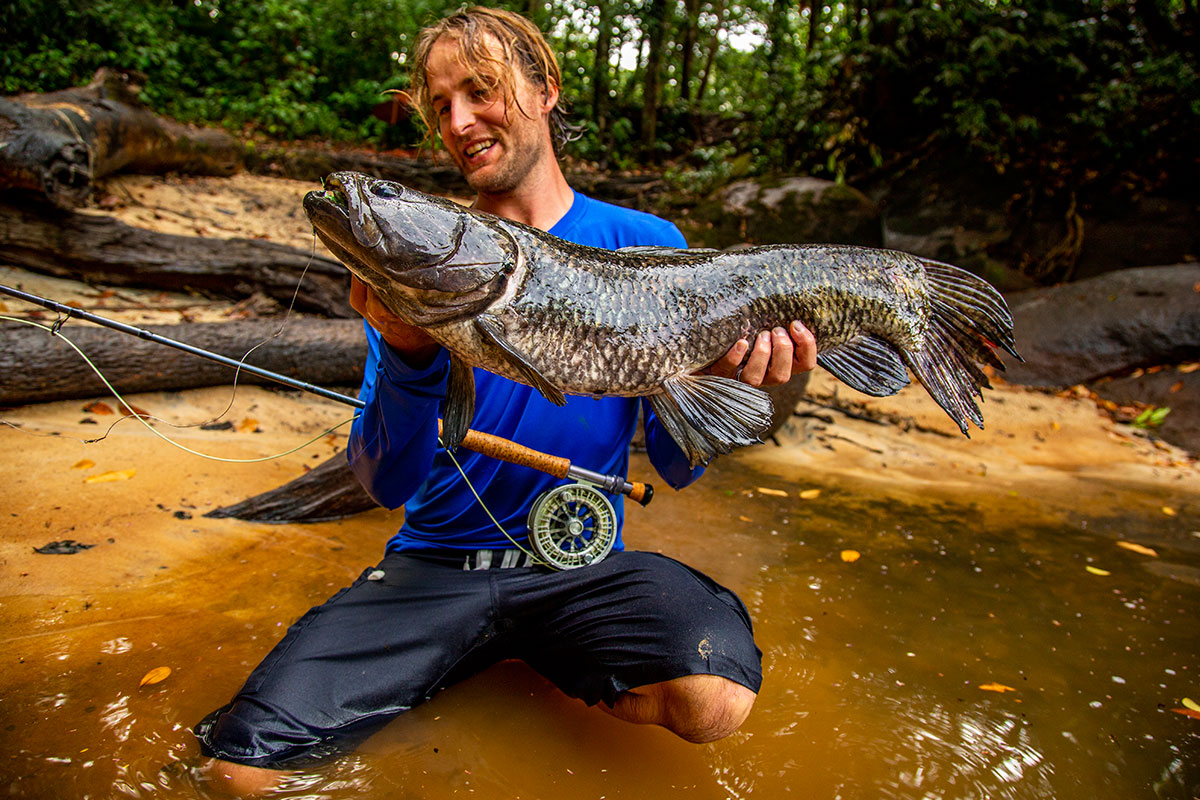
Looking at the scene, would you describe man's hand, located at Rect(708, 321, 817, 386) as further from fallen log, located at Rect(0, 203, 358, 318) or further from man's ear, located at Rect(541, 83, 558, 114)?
fallen log, located at Rect(0, 203, 358, 318)

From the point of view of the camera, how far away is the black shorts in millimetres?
2096

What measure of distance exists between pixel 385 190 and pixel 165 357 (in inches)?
154

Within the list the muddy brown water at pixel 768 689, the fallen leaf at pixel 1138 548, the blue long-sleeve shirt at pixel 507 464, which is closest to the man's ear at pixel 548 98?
the blue long-sleeve shirt at pixel 507 464

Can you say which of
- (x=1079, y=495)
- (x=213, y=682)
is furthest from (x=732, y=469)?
(x=213, y=682)

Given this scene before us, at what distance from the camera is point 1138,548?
13.8 feet

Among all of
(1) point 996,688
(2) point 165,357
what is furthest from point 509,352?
(2) point 165,357

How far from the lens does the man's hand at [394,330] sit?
1.80 meters

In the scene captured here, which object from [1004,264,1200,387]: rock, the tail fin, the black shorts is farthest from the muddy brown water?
[1004,264,1200,387]: rock

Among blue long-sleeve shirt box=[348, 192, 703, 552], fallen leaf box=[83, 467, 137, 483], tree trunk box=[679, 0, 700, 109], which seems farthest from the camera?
tree trunk box=[679, 0, 700, 109]

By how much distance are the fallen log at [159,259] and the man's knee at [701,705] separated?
174 inches

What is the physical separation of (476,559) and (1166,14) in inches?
444

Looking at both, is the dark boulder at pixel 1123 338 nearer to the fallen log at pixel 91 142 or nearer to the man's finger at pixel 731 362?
the man's finger at pixel 731 362

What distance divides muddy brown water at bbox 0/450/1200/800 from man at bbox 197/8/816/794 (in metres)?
0.16

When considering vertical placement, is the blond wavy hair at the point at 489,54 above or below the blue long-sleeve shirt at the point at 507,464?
above
